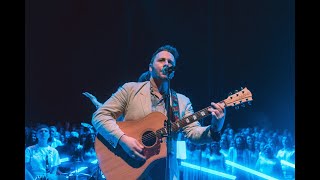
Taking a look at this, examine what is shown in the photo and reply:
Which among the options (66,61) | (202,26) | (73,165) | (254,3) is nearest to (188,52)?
(202,26)

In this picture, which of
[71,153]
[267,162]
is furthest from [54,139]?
[267,162]

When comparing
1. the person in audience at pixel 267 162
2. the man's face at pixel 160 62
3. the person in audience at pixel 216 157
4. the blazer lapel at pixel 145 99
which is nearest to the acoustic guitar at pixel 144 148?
the blazer lapel at pixel 145 99

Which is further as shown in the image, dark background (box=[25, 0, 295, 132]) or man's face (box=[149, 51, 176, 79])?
dark background (box=[25, 0, 295, 132])

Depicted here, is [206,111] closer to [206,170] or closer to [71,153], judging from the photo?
[206,170]

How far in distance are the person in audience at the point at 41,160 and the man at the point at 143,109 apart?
3.08 feet

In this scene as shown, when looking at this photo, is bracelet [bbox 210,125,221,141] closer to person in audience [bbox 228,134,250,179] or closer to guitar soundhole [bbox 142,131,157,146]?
guitar soundhole [bbox 142,131,157,146]

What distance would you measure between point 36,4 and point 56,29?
12.2 inches

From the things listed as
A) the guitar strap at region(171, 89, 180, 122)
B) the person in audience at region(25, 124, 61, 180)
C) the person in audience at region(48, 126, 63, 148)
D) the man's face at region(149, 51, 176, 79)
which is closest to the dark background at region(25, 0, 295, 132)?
the person in audience at region(48, 126, 63, 148)

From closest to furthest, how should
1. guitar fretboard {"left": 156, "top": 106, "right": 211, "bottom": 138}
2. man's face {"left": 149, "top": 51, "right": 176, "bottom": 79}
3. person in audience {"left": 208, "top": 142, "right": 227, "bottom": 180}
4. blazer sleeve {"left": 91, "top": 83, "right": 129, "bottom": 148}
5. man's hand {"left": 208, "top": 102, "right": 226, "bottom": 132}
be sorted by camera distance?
man's hand {"left": 208, "top": 102, "right": 226, "bottom": 132} < guitar fretboard {"left": 156, "top": 106, "right": 211, "bottom": 138} < blazer sleeve {"left": 91, "top": 83, "right": 129, "bottom": 148} < man's face {"left": 149, "top": 51, "right": 176, "bottom": 79} < person in audience {"left": 208, "top": 142, "right": 227, "bottom": 180}

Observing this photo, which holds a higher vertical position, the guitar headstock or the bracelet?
the guitar headstock

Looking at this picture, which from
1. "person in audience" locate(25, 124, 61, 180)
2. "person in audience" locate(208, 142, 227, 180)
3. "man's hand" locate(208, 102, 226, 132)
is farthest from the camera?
"person in audience" locate(25, 124, 61, 180)

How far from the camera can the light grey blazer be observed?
11.0 feet
